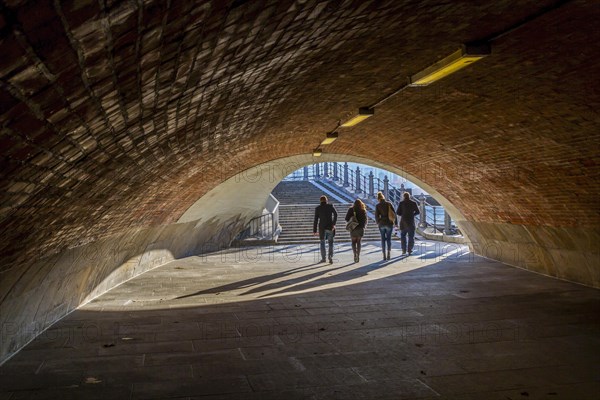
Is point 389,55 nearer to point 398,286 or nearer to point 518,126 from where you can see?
point 518,126

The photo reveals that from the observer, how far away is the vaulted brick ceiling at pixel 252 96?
8.57ft

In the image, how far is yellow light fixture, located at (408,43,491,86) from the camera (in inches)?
218

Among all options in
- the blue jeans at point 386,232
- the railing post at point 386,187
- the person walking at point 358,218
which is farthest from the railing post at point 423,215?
the person walking at point 358,218

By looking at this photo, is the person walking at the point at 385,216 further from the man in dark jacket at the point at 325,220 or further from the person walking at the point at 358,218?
the man in dark jacket at the point at 325,220

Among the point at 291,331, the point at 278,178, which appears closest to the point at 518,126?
the point at 291,331

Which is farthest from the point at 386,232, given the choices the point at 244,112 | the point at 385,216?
the point at 244,112

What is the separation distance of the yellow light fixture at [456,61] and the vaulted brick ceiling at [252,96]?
0.12 m

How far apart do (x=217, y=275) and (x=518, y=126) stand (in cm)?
700

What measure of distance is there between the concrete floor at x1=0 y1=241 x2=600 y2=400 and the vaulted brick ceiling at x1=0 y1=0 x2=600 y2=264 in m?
1.19

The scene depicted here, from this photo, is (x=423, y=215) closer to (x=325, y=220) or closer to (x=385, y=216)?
(x=385, y=216)

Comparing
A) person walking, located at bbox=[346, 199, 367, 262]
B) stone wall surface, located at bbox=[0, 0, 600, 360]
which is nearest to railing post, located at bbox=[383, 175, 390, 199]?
person walking, located at bbox=[346, 199, 367, 262]

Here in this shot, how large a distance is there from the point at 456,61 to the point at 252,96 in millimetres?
2097

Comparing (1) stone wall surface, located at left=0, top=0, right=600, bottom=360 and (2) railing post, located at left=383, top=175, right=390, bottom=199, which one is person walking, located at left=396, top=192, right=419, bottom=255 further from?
(2) railing post, located at left=383, top=175, right=390, bottom=199

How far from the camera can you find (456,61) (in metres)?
5.67
